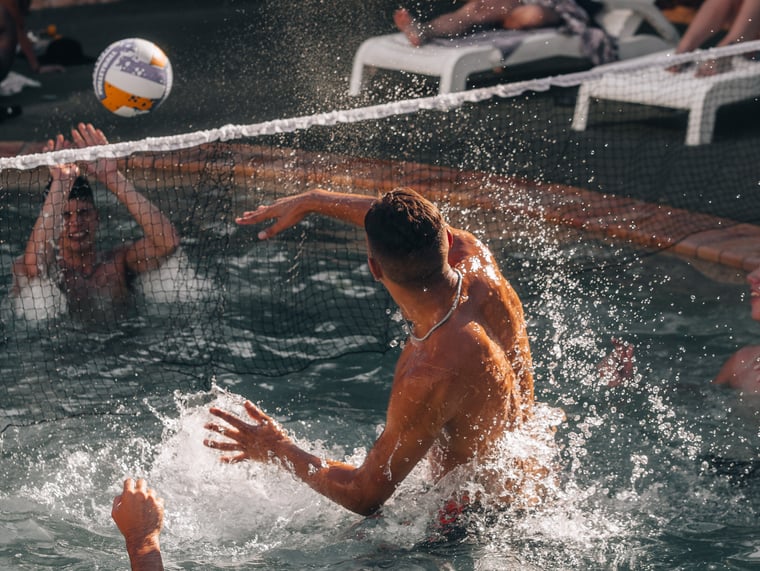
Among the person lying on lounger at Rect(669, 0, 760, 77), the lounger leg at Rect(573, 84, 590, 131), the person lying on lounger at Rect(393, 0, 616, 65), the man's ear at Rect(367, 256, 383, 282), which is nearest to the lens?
the man's ear at Rect(367, 256, 383, 282)

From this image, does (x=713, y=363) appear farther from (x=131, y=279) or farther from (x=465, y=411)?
(x=131, y=279)

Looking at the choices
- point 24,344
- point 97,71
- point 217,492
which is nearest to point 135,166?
point 97,71

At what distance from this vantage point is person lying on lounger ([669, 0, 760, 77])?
880 cm

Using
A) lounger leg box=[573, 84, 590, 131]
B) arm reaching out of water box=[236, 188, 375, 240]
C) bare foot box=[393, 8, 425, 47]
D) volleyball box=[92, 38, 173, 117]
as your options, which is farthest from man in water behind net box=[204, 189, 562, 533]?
bare foot box=[393, 8, 425, 47]

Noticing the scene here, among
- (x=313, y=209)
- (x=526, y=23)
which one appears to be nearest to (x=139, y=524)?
(x=313, y=209)

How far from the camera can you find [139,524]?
9.78 feet

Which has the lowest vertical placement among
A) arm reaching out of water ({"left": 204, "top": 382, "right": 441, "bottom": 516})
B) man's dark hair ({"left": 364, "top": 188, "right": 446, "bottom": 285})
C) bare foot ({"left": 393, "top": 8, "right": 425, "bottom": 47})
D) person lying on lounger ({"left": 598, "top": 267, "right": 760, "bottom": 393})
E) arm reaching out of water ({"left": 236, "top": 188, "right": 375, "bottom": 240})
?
person lying on lounger ({"left": 598, "top": 267, "right": 760, "bottom": 393})

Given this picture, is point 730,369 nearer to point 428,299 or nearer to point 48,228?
point 428,299

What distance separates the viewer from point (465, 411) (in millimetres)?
3402

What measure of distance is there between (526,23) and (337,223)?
3.91 metres

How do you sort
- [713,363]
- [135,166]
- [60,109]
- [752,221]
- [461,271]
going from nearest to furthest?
[461,271] → [713,363] → [752,221] → [135,166] → [60,109]

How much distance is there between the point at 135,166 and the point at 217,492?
443 centimetres

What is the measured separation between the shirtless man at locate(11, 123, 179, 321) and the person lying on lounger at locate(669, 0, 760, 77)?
5.25 m

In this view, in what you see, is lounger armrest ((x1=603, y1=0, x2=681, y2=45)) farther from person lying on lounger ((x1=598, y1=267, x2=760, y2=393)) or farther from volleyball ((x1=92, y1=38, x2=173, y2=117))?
person lying on lounger ((x1=598, y1=267, x2=760, y2=393))
